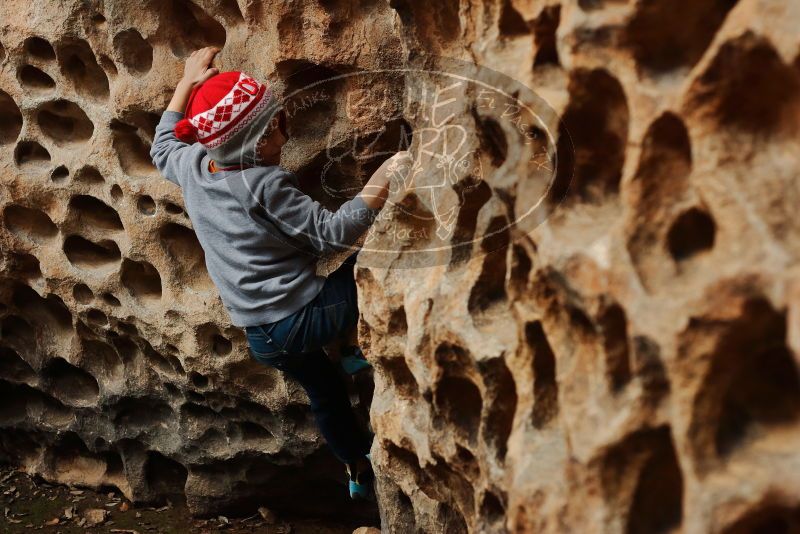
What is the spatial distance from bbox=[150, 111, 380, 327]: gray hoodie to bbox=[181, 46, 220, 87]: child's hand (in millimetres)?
148

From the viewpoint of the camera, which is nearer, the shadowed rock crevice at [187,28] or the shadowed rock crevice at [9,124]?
the shadowed rock crevice at [187,28]

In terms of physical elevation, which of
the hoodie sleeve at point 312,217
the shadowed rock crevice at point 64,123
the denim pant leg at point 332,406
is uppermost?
the shadowed rock crevice at point 64,123

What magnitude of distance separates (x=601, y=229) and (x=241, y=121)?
34.0 inches

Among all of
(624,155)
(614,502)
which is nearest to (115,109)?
(624,155)

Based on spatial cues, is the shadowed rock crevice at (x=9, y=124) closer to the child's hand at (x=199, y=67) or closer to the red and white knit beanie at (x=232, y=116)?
the child's hand at (x=199, y=67)

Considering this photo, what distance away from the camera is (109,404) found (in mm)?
2705

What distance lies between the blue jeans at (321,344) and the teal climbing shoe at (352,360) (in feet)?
0.12

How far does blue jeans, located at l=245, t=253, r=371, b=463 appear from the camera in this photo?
6.43 feet

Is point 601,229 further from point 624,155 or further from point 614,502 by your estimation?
point 614,502

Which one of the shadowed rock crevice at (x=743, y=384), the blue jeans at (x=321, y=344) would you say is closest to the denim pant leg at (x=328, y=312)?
the blue jeans at (x=321, y=344)

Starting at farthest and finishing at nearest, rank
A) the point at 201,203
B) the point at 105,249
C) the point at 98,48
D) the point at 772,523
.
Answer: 1. the point at 105,249
2. the point at 98,48
3. the point at 201,203
4. the point at 772,523

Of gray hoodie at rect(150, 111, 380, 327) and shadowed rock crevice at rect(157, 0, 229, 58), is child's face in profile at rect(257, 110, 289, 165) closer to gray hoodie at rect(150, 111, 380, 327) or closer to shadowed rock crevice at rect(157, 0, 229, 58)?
gray hoodie at rect(150, 111, 380, 327)

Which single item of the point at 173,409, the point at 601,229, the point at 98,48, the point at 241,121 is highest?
the point at 98,48

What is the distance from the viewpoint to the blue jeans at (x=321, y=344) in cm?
196
